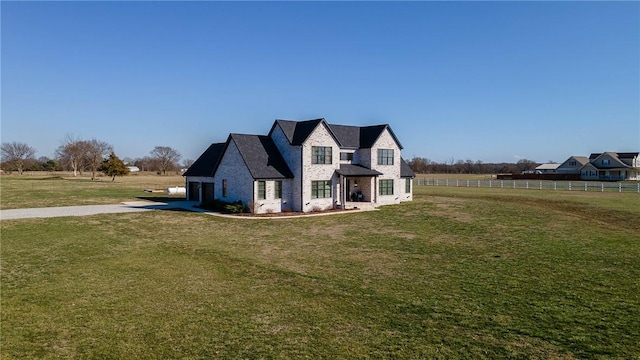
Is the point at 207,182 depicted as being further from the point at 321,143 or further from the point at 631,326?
the point at 631,326

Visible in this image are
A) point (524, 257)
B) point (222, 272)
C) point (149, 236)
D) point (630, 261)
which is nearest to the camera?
point (222, 272)

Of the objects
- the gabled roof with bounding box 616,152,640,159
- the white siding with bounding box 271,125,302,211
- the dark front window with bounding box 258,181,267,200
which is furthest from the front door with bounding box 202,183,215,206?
the gabled roof with bounding box 616,152,640,159

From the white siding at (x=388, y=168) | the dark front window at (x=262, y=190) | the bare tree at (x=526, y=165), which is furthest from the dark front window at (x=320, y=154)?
the bare tree at (x=526, y=165)

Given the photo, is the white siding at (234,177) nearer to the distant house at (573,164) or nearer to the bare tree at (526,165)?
the distant house at (573,164)

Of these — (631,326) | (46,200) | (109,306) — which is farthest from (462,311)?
(46,200)

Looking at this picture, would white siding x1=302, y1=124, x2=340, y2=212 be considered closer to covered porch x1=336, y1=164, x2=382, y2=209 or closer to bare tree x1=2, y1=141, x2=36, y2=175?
covered porch x1=336, y1=164, x2=382, y2=209

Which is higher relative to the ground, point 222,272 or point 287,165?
point 287,165

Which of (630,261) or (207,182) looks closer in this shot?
(630,261)

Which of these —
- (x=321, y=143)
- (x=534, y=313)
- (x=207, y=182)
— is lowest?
(x=534, y=313)
